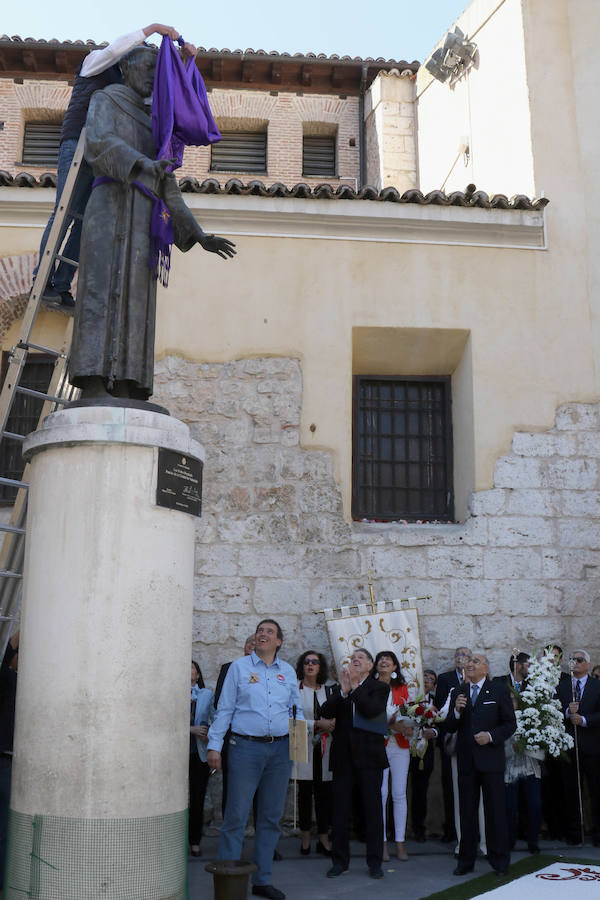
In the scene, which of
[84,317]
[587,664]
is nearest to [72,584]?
[84,317]

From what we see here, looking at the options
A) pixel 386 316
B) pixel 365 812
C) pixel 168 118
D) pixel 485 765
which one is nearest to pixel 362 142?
pixel 386 316

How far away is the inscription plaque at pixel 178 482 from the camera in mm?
5047

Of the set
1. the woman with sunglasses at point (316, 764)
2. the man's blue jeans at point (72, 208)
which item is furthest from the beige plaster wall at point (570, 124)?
the man's blue jeans at point (72, 208)

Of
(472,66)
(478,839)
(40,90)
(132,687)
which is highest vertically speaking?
(40,90)

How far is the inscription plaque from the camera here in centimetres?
505

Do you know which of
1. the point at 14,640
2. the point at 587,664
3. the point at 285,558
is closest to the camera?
the point at 14,640

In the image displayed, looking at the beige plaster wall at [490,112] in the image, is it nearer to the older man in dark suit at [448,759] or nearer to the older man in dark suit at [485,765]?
the older man in dark suit at [448,759]

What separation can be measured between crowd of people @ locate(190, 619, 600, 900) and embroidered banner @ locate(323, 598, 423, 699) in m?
0.21

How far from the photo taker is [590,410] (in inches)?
392

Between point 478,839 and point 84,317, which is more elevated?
point 84,317

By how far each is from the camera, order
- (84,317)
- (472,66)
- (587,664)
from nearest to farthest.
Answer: (84,317) < (587,664) < (472,66)

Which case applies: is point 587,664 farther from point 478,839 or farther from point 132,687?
point 132,687

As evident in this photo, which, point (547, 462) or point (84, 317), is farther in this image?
point (547, 462)

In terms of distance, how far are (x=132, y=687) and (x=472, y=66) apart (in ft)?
37.8
